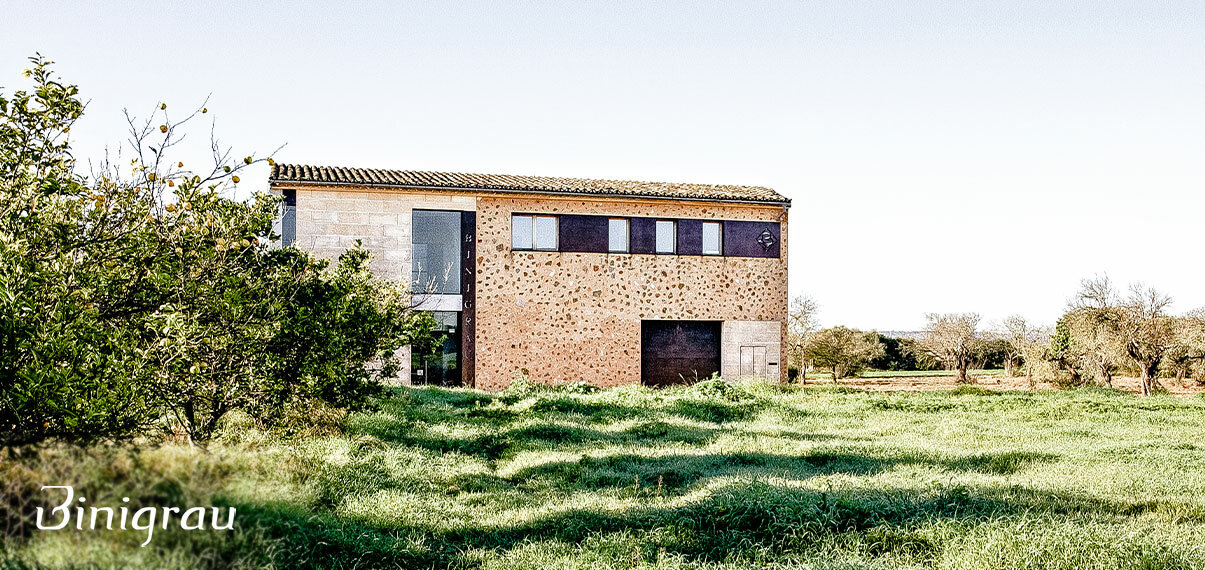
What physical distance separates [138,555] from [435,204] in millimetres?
15905

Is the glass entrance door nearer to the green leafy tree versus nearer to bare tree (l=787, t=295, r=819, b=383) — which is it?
bare tree (l=787, t=295, r=819, b=383)

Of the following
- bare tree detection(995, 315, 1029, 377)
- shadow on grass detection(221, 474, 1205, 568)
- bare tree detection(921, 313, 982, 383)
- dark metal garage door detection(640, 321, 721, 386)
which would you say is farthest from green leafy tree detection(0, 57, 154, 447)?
bare tree detection(921, 313, 982, 383)

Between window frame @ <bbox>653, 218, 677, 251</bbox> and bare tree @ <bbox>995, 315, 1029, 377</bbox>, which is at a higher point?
window frame @ <bbox>653, 218, 677, 251</bbox>

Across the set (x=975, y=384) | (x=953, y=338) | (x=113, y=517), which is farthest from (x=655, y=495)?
(x=953, y=338)

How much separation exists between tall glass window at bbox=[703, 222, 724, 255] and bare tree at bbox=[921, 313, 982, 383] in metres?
10.6

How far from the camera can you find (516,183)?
1986cm

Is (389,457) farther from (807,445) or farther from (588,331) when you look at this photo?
(588,331)

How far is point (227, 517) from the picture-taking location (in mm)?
3916

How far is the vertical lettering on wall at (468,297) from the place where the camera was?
19.2 m

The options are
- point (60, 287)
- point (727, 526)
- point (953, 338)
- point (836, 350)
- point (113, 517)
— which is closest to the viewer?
point (113, 517)

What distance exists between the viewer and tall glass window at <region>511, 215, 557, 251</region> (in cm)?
1961

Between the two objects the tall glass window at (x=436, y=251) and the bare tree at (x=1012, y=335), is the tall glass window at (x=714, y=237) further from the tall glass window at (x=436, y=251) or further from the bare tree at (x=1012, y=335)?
the bare tree at (x=1012, y=335)

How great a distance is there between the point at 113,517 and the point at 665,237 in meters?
17.3

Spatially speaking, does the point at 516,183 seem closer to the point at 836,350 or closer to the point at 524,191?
the point at 524,191
